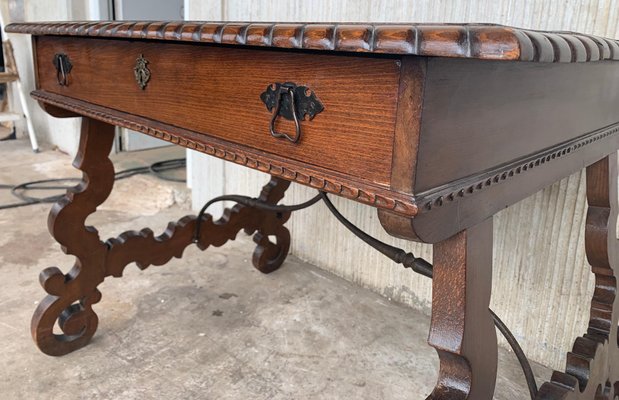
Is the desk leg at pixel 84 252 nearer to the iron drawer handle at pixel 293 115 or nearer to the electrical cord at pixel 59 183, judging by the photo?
the iron drawer handle at pixel 293 115

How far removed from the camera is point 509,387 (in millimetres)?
1340

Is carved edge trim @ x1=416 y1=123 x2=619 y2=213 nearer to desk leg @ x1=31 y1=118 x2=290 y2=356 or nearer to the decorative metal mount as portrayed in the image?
the decorative metal mount

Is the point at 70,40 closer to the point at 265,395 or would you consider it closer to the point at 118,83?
the point at 118,83

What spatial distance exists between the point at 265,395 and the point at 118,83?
2.55 ft

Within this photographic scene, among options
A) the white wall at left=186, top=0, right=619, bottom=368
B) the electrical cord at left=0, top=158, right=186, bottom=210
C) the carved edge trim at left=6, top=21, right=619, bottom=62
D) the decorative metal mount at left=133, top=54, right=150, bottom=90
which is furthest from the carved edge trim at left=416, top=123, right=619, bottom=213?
the electrical cord at left=0, top=158, right=186, bottom=210

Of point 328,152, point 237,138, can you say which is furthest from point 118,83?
point 328,152

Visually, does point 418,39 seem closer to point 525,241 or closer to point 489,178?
point 489,178

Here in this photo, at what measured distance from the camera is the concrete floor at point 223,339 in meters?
1.30

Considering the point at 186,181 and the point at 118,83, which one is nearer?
the point at 118,83

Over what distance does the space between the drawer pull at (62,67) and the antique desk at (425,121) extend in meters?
0.11

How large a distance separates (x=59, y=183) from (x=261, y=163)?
8.09 feet

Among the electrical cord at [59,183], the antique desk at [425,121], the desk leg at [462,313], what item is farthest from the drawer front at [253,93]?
the electrical cord at [59,183]

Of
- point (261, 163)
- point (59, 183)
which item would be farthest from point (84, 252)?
point (59, 183)

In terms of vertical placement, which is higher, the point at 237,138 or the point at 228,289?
the point at 237,138
